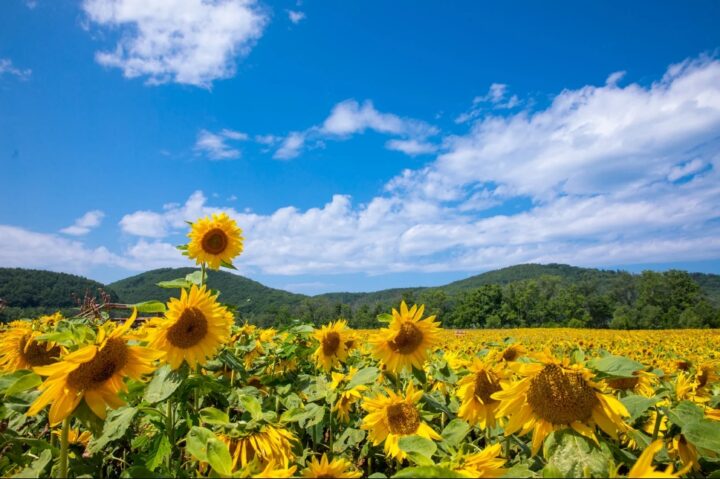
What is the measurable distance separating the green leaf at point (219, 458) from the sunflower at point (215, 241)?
2.20 meters

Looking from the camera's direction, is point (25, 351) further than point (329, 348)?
No

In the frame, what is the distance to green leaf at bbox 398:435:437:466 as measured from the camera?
1467 millimetres

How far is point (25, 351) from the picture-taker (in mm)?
2344

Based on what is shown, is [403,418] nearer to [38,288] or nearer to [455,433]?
[455,433]

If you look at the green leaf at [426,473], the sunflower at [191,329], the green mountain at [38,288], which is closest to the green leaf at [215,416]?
the sunflower at [191,329]

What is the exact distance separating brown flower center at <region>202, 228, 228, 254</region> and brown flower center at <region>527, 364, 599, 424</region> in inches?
113

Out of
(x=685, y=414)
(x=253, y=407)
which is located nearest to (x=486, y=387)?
(x=685, y=414)

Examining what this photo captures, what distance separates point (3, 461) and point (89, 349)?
817 mm

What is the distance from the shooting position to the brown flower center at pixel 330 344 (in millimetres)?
4035

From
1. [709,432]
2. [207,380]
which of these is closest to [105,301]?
[207,380]

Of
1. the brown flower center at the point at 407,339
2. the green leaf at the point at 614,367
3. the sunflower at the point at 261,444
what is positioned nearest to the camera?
the green leaf at the point at 614,367

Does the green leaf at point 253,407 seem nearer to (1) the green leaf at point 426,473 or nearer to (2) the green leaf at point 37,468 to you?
(2) the green leaf at point 37,468

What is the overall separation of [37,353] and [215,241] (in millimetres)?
1598

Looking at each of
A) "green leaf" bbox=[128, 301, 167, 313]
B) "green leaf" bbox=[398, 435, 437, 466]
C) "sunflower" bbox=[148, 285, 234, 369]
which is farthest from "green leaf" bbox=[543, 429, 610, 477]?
"green leaf" bbox=[128, 301, 167, 313]
